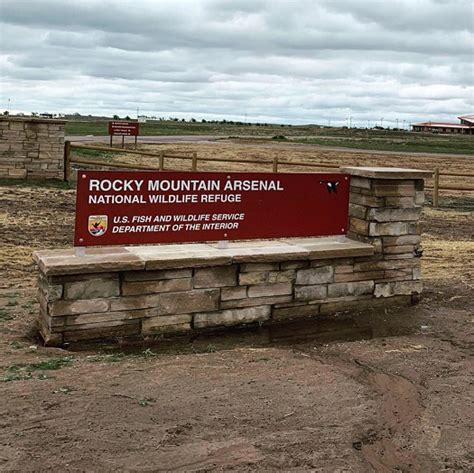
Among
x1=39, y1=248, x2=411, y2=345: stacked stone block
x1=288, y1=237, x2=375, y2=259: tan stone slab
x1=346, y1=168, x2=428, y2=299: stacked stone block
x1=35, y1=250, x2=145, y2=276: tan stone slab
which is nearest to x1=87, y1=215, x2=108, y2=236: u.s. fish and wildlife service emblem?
x1=35, y1=250, x2=145, y2=276: tan stone slab

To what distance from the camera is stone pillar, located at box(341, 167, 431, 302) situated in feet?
23.0

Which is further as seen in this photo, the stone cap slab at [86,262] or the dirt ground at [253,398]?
the stone cap slab at [86,262]

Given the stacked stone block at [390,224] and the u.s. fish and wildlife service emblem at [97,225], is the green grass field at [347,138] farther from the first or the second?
the u.s. fish and wildlife service emblem at [97,225]

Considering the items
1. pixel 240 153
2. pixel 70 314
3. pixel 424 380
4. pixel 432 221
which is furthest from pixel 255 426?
pixel 240 153

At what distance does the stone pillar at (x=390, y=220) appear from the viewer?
23.0ft

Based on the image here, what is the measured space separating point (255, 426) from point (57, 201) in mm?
12159

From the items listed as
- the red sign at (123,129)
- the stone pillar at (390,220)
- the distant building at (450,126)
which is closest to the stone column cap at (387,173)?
the stone pillar at (390,220)

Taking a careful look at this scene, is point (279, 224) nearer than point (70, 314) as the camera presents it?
No

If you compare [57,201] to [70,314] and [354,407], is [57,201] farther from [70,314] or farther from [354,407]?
[354,407]

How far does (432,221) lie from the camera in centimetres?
1498

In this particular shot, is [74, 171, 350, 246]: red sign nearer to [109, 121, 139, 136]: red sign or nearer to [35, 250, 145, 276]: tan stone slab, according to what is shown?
[35, 250, 145, 276]: tan stone slab

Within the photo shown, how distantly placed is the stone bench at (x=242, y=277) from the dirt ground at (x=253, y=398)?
209 mm

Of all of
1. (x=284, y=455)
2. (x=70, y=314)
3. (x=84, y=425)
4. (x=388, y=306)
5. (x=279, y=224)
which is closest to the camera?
(x=284, y=455)

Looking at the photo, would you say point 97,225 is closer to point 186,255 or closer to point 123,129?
point 186,255
